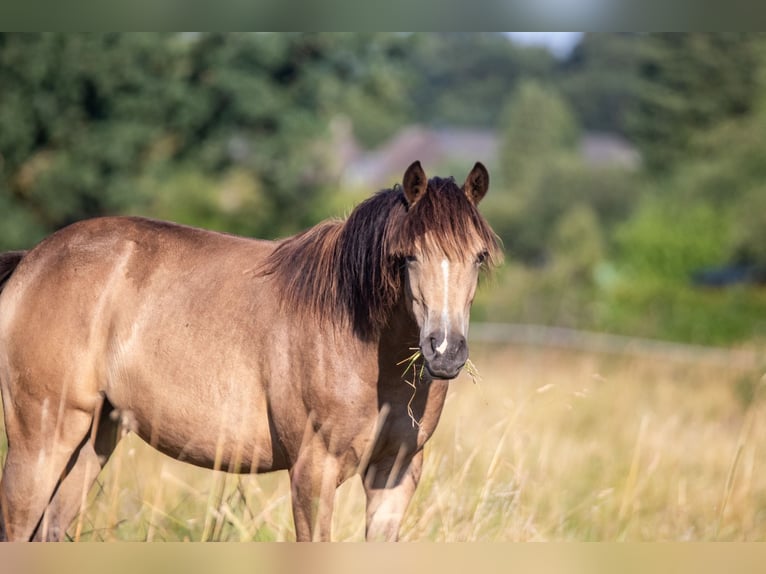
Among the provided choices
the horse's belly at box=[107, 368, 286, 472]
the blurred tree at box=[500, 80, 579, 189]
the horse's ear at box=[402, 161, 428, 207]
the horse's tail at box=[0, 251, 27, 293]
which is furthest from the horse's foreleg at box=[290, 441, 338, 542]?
the blurred tree at box=[500, 80, 579, 189]

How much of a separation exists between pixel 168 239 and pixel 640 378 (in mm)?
10244

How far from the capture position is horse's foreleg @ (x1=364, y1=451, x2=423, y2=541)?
4.38 m

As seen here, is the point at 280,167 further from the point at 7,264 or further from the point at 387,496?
the point at 387,496

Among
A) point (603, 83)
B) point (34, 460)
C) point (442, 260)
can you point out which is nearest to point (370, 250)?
point (442, 260)

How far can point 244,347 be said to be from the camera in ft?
14.3

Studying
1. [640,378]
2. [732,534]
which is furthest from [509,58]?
[732,534]

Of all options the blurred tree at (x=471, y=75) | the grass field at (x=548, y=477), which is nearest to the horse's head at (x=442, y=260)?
the grass field at (x=548, y=477)

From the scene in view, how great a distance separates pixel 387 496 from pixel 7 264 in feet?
7.35

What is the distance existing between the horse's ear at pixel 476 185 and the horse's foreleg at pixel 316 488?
124 centimetres

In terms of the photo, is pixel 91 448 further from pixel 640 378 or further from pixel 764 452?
pixel 640 378

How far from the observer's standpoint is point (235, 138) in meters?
19.3

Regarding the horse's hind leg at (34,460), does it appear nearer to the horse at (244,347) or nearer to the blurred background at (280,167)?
the horse at (244,347)

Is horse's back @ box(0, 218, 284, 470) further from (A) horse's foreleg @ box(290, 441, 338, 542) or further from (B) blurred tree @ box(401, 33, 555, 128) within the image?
(B) blurred tree @ box(401, 33, 555, 128)

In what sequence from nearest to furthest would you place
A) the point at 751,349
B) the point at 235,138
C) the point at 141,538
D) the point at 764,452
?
the point at 141,538 → the point at 764,452 → the point at 751,349 → the point at 235,138
